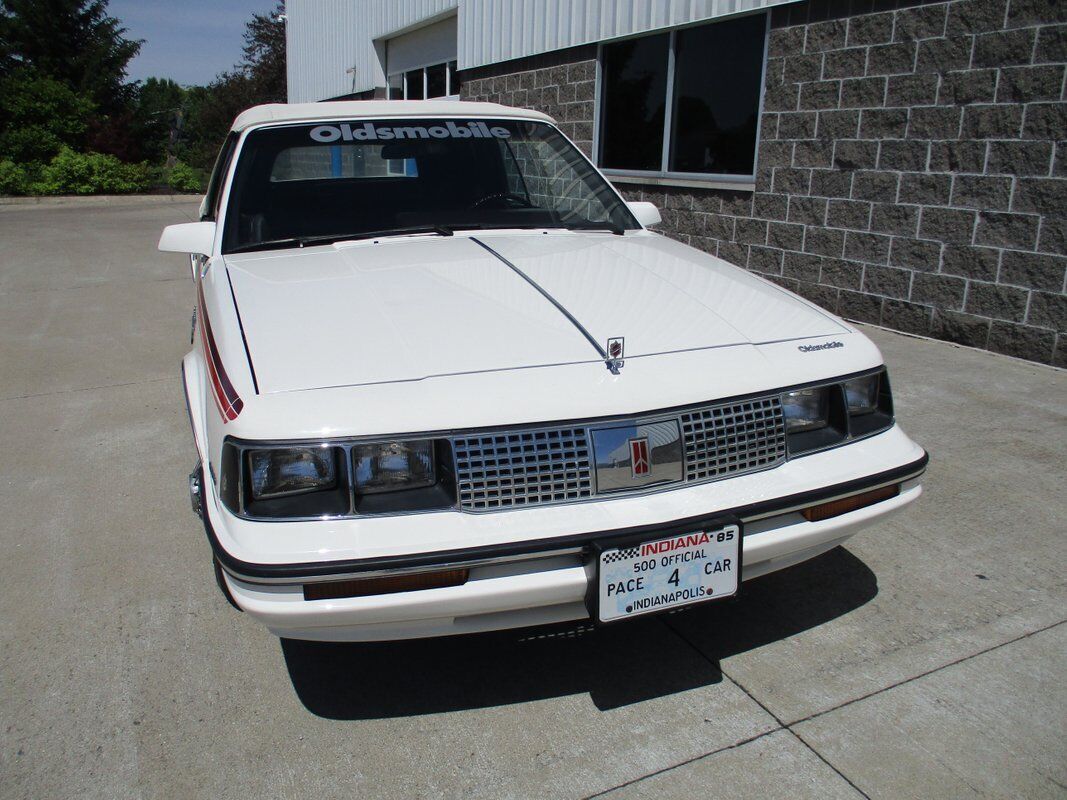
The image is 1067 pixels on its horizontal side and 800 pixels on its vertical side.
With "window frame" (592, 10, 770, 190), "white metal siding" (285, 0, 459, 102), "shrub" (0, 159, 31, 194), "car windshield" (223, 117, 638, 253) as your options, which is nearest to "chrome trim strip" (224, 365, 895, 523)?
"car windshield" (223, 117, 638, 253)

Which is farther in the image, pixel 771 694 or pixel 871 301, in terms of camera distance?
pixel 871 301

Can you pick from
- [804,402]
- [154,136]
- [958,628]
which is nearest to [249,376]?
[804,402]

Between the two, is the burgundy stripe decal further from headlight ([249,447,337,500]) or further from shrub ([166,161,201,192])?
shrub ([166,161,201,192])

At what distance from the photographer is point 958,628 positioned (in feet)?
8.99

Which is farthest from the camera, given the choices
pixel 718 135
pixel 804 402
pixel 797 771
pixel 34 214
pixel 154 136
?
pixel 154 136

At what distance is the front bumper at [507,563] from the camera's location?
A: 1.98 meters

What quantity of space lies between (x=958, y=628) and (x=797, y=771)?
946mm

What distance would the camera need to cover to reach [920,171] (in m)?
6.06

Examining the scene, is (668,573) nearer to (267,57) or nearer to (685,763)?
(685,763)

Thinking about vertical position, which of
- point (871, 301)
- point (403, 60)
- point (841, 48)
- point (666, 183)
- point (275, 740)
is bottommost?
point (275, 740)

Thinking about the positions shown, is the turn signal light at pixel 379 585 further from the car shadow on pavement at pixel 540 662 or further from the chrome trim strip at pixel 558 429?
the car shadow on pavement at pixel 540 662

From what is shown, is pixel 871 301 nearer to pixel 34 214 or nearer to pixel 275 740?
pixel 275 740

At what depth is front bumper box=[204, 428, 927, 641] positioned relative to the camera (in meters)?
1.98

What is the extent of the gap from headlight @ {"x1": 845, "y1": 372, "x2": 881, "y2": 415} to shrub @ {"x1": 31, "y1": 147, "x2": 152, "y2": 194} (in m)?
A: 23.8
